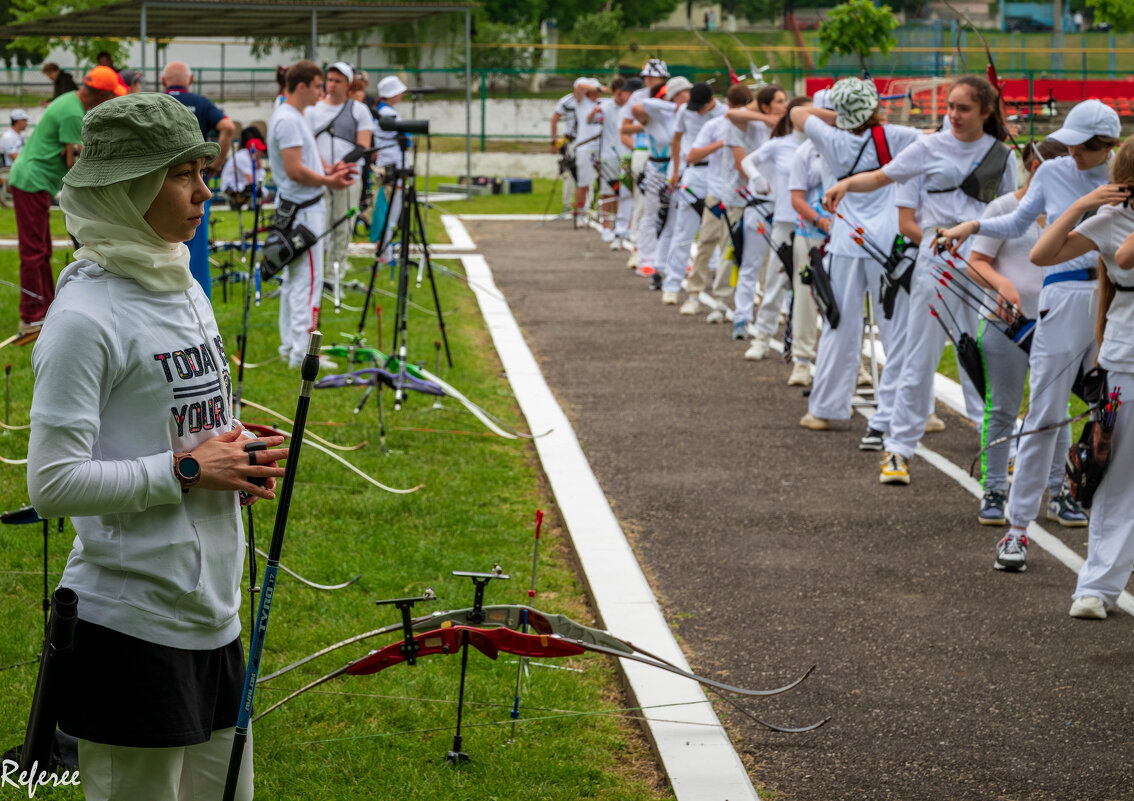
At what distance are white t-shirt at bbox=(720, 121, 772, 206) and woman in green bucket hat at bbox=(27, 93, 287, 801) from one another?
35.4 feet

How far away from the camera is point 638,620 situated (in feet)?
19.0

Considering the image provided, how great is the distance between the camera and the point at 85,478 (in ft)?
8.43

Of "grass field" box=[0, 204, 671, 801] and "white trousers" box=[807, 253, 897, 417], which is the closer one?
"grass field" box=[0, 204, 671, 801]

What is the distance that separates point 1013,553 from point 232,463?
4840 mm

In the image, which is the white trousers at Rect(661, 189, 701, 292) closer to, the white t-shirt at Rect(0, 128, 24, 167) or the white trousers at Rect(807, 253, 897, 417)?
the white trousers at Rect(807, 253, 897, 417)

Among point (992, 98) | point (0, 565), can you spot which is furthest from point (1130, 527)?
point (0, 565)

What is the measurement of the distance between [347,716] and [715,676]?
56.7 inches

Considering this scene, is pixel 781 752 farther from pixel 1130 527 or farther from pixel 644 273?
pixel 644 273

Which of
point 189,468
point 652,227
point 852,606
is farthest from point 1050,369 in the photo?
point 652,227

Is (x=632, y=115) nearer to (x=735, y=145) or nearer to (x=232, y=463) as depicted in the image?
(x=735, y=145)

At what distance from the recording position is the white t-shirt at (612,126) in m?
20.9

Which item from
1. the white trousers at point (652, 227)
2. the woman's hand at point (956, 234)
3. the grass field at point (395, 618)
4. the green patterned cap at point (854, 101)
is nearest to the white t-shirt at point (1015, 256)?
the woman's hand at point (956, 234)

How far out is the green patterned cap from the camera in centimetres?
881

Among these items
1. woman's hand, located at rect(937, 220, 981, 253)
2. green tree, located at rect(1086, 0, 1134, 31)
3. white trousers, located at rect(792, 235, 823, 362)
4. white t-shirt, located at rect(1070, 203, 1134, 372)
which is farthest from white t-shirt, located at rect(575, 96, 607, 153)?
white t-shirt, located at rect(1070, 203, 1134, 372)
